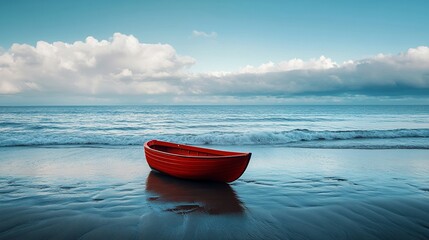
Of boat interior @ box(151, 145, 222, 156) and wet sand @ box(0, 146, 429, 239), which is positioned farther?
boat interior @ box(151, 145, 222, 156)

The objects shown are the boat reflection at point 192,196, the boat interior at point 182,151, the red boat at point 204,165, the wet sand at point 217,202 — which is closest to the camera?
the wet sand at point 217,202

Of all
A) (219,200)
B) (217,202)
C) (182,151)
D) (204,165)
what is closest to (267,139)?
(182,151)

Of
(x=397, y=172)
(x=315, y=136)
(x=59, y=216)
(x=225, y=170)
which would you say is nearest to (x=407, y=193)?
(x=397, y=172)

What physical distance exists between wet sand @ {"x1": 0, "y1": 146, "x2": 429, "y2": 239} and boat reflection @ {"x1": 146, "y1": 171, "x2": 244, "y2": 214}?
0.03m

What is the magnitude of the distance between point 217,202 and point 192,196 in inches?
33.0

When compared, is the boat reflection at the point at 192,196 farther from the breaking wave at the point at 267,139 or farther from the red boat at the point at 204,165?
the breaking wave at the point at 267,139

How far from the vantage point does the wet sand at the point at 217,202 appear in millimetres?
4992

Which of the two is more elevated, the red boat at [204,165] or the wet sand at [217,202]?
the red boat at [204,165]

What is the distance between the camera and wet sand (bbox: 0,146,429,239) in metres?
4.99

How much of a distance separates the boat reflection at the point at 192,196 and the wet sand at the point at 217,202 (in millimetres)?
26

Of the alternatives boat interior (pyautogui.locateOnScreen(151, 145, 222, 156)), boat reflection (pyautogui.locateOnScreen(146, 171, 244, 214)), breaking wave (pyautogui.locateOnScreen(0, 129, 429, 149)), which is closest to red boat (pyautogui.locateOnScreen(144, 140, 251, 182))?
boat reflection (pyautogui.locateOnScreen(146, 171, 244, 214))

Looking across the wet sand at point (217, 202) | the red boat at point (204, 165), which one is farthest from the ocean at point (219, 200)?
the red boat at point (204, 165)

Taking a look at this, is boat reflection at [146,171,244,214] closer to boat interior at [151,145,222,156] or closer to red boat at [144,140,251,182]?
red boat at [144,140,251,182]

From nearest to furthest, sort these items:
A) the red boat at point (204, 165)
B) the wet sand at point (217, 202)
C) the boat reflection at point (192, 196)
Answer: the wet sand at point (217, 202), the boat reflection at point (192, 196), the red boat at point (204, 165)
